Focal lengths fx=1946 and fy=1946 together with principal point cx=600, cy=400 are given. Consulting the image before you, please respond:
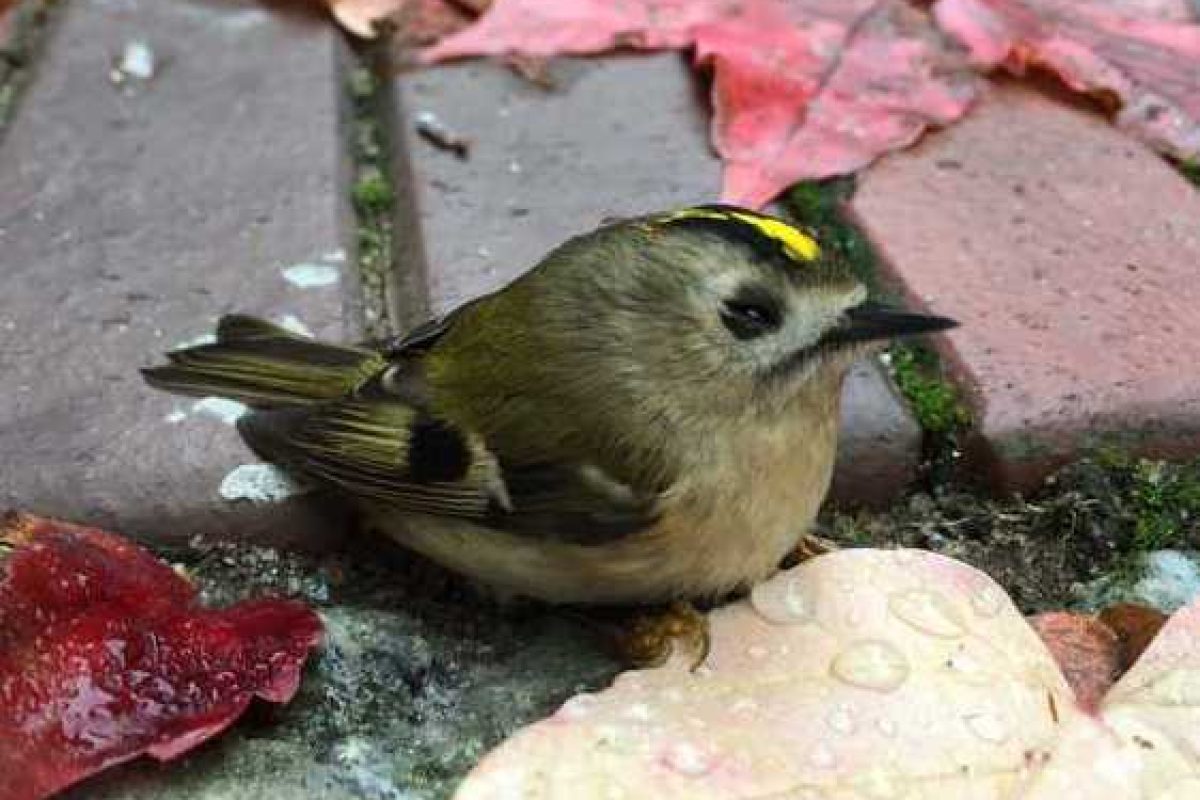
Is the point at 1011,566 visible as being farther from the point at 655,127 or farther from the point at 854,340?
the point at 655,127

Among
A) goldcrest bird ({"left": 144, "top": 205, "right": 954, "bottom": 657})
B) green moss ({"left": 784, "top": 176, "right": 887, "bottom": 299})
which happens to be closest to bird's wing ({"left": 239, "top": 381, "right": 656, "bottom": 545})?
goldcrest bird ({"left": 144, "top": 205, "right": 954, "bottom": 657})

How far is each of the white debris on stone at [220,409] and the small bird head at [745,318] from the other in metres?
→ 0.35

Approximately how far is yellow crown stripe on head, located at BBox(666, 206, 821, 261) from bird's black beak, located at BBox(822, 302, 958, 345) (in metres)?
0.05

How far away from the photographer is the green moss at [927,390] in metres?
1.54

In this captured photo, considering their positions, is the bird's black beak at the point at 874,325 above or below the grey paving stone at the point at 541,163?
above

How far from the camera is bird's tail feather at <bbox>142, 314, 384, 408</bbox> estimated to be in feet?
5.05

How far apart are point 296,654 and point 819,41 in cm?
103

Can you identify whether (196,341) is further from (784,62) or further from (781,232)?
(784,62)

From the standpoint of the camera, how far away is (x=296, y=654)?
4.20ft

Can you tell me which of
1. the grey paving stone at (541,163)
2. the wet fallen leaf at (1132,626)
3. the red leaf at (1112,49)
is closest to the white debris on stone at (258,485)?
the grey paving stone at (541,163)

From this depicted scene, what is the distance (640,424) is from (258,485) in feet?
1.07

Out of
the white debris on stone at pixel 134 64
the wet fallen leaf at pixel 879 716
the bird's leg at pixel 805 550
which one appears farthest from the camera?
the white debris on stone at pixel 134 64

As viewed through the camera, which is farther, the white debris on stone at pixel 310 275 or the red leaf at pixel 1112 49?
the red leaf at pixel 1112 49

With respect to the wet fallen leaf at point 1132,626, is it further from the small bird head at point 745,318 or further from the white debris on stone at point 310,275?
the white debris on stone at point 310,275
